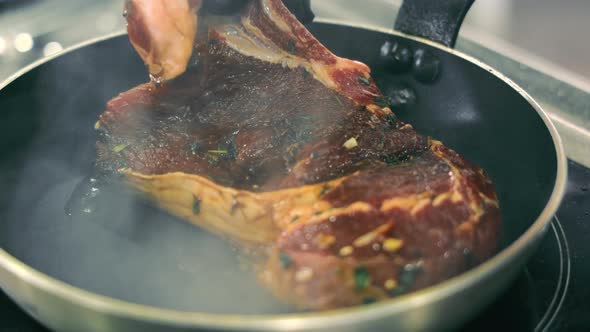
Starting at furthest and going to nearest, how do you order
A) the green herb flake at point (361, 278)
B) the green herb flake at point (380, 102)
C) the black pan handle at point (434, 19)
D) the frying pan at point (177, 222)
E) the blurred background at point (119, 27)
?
the blurred background at point (119, 27) → the black pan handle at point (434, 19) → the green herb flake at point (380, 102) → the green herb flake at point (361, 278) → the frying pan at point (177, 222)

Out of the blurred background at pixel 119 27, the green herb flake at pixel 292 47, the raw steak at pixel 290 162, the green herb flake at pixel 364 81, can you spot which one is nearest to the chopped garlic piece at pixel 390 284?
the raw steak at pixel 290 162

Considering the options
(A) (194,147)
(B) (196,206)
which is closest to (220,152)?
(A) (194,147)

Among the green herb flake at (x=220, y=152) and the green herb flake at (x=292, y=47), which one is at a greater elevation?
the green herb flake at (x=292, y=47)

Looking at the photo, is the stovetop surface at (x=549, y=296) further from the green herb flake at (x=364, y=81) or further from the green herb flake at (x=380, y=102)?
the green herb flake at (x=364, y=81)

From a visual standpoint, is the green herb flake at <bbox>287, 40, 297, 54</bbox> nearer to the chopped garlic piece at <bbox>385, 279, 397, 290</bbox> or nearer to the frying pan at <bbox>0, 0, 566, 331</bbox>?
the frying pan at <bbox>0, 0, 566, 331</bbox>

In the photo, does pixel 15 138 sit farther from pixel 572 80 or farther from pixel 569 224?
pixel 572 80

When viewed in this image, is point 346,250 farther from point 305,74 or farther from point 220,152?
point 305,74
